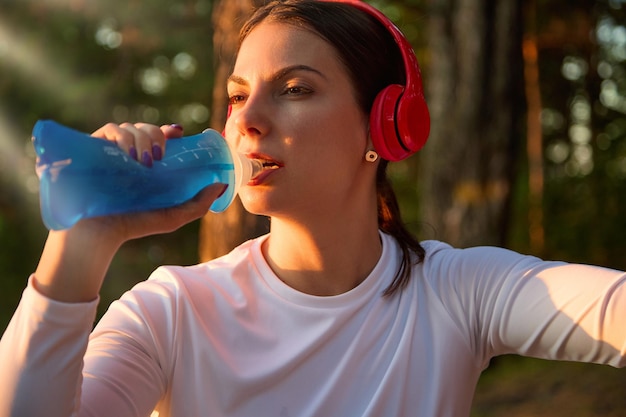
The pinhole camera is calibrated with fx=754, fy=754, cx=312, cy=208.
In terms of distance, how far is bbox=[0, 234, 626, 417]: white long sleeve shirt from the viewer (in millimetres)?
1804

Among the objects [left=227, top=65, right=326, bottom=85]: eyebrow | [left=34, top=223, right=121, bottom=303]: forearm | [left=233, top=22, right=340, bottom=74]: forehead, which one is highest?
[left=233, top=22, right=340, bottom=74]: forehead

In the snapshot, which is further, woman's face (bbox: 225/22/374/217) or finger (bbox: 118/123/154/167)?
woman's face (bbox: 225/22/374/217)

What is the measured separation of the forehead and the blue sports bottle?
0.33 m

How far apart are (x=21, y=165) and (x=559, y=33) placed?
726 centimetres

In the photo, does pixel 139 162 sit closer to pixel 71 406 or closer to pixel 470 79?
pixel 71 406

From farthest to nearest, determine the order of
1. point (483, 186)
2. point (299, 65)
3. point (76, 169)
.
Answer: point (483, 186) → point (299, 65) → point (76, 169)

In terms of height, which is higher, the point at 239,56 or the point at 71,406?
the point at 239,56

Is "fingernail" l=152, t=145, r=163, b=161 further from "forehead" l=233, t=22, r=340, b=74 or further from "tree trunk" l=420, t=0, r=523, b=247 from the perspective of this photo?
"tree trunk" l=420, t=0, r=523, b=247

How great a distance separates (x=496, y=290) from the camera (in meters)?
2.02

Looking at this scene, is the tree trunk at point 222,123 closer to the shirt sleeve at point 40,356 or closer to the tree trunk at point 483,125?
the shirt sleeve at point 40,356

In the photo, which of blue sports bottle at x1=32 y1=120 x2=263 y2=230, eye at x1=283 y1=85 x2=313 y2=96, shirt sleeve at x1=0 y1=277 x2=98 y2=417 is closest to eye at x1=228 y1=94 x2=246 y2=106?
eye at x1=283 y1=85 x2=313 y2=96

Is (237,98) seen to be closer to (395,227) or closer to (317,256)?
(317,256)

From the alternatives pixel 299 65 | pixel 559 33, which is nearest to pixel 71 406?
pixel 299 65

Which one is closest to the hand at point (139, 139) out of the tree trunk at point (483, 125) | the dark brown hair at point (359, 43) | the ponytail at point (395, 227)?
the dark brown hair at point (359, 43)
